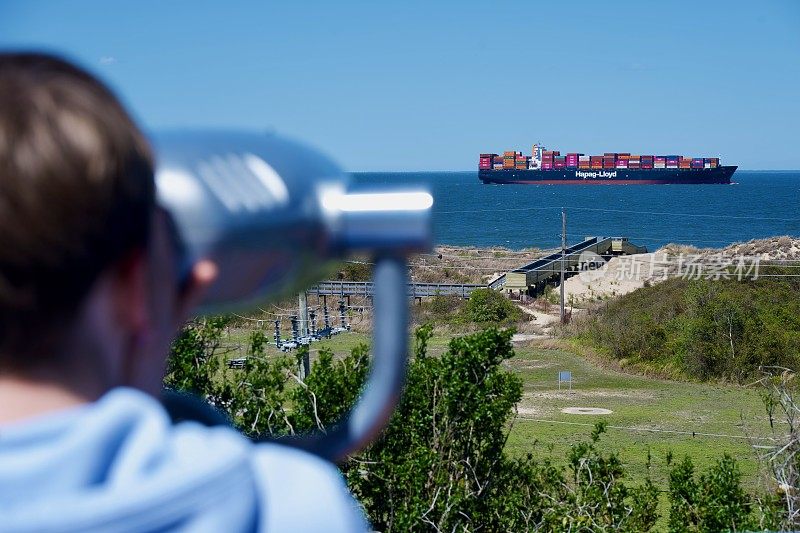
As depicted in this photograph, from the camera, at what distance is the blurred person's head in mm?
410

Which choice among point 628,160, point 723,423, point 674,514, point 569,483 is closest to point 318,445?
point 674,514

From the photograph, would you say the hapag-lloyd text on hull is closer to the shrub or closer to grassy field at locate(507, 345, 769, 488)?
the shrub

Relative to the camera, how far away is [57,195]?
1.35ft

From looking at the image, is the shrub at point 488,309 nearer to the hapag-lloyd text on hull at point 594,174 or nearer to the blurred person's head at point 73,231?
the blurred person's head at point 73,231

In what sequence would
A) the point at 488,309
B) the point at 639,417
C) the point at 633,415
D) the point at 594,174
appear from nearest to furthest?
the point at 639,417, the point at 633,415, the point at 488,309, the point at 594,174

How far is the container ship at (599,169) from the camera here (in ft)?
319

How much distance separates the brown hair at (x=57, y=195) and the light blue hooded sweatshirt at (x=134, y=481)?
0.16 ft

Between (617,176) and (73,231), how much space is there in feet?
338

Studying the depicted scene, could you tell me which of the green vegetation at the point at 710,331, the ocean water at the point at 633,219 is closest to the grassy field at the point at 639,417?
the green vegetation at the point at 710,331

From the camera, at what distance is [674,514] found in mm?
5496

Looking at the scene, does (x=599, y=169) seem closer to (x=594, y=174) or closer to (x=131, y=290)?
(x=594, y=174)

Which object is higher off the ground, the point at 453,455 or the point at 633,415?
the point at 453,455

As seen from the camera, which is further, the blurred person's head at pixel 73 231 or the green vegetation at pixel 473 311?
the green vegetation at pixel 473 311

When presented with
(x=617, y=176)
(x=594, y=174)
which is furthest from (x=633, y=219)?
(x=594, y=174)
